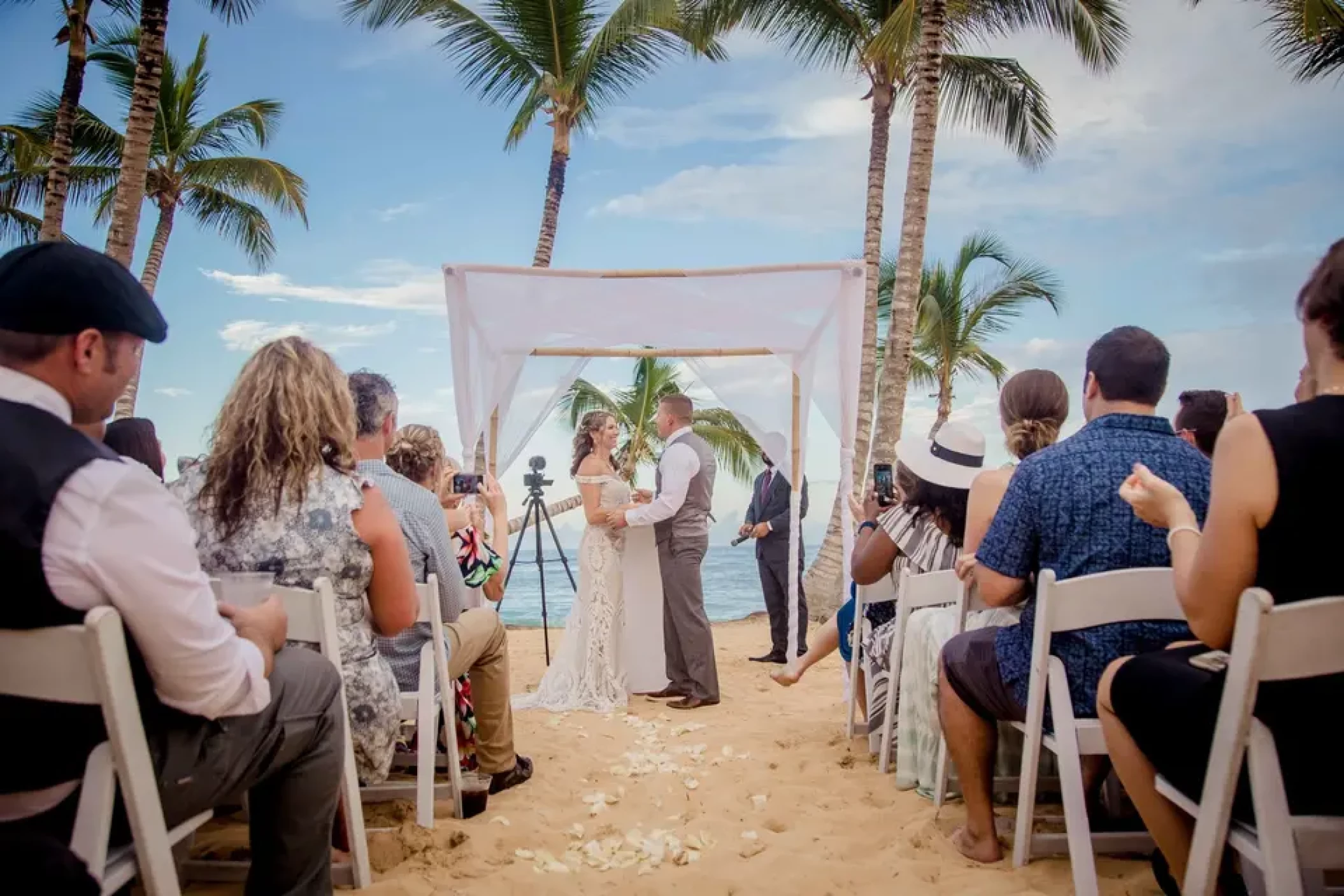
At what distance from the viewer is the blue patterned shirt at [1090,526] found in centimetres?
264

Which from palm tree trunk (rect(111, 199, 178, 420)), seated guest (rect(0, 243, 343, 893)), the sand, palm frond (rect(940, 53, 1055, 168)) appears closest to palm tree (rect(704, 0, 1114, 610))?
palm frond (rect(940, 53, 1055, 168))

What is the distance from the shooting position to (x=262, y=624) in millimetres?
2074

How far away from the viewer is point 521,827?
3611 millimetres

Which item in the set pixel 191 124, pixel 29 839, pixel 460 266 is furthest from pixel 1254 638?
pixel 191 124

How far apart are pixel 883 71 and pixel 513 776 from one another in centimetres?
1124

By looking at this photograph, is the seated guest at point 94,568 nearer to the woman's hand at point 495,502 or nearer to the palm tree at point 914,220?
the woman's hand at point 495,502

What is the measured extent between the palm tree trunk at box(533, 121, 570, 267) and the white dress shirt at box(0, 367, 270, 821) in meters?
13.2

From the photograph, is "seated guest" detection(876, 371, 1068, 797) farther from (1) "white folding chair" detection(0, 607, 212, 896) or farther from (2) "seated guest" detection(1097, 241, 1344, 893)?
(1) "white folding chair" detection(0, 607, 212, 896)

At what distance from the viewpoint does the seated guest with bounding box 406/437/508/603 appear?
409 cm

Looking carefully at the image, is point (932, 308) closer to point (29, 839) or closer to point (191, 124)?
point (191, 124)

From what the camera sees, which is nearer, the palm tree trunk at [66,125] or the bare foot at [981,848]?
the bare foot at [981,848]

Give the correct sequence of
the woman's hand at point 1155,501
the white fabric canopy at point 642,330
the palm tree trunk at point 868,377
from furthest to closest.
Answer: the palm tree trunk at point 868,377 → the white fabric canopy at point 642,330 → the woman's hand at point 1155,501

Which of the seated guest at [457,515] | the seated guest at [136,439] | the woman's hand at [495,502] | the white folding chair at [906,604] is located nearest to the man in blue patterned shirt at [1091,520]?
the white folding chair at [906,604]

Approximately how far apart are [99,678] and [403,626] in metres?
1.36
